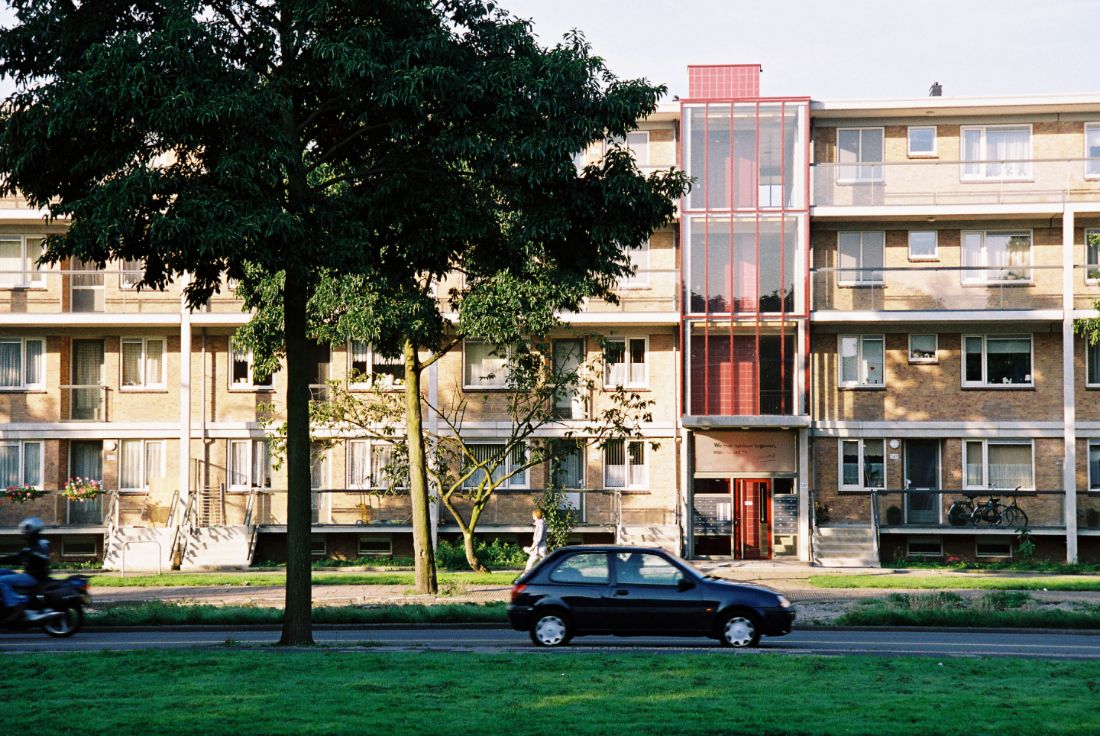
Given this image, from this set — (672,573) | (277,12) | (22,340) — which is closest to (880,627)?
(672,573)

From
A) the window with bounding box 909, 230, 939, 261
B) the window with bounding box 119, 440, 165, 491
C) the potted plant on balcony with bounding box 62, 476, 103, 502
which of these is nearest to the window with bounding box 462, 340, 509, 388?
the window with bounding box 119, 440, 165, 491

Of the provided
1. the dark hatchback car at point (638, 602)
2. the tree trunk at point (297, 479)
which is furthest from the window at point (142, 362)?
the dark hatchback car at point (638, 602)

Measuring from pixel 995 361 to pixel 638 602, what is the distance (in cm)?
2423

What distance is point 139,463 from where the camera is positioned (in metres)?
41.0

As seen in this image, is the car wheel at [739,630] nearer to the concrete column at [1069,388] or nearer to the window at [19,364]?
the concrete column at [1069,388]

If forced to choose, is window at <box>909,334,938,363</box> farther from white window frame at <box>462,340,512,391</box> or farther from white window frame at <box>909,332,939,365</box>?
white window frame at <box>462,340,512,391</box>

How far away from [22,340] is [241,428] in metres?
6.99

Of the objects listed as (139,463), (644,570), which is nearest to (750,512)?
(139,463)

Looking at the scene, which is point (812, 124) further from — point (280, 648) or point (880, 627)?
point (280, 648)

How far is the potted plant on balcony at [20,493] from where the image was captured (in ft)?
122

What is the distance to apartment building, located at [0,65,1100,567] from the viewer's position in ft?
128

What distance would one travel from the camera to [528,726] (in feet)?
35.2

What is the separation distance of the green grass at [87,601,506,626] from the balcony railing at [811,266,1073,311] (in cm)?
1871

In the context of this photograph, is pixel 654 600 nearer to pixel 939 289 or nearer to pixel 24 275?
pixel 939 289
